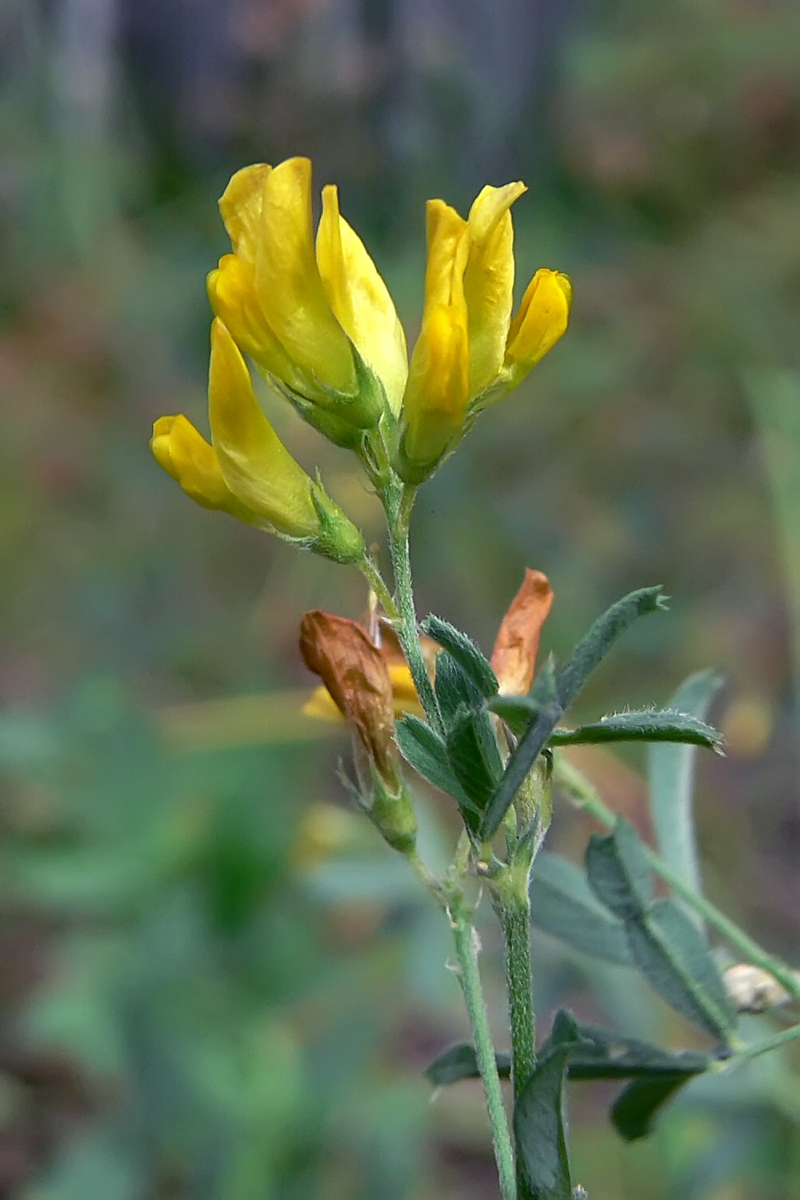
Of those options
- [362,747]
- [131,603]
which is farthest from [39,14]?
[362,747]

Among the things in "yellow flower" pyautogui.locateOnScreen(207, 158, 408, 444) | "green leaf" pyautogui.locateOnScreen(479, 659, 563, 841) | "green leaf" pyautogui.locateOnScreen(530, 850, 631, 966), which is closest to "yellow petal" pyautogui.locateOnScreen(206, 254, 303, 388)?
"yellow flower" pyautogui.locateOnScreen(207, 158, 408, 444)

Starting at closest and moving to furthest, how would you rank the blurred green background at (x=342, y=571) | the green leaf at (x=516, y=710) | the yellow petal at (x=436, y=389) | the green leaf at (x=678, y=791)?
the green leaf at (x=516, y=710)
the yellow petal at (x=436, y=389)
the green leaf at (x=678, y=791)
the blurred green background at (x=342, y=571)

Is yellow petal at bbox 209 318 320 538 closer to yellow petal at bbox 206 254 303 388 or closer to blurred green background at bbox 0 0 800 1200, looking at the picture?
yellow petal at bbox 206 254 303 388

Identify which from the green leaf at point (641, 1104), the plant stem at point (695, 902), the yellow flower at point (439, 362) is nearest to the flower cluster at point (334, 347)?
the yellow flower at point (439, 362)

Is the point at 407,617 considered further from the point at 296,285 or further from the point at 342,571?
the point at 342,571

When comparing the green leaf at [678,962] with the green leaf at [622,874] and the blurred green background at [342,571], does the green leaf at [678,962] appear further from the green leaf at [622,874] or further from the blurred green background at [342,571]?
the blurred green background at [342,571]

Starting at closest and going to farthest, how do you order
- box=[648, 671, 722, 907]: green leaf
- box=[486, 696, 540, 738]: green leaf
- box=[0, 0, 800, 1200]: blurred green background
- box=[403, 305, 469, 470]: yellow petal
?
box=[486, 696, 540, 738]: green leaf
box=[403, 305, 469, 470]: yellow petal
box=[648, 671, 722, 907]: green leaf
box=[0, 0, 800, 1200]: blurred green background

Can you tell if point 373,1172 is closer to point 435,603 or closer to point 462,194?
point 435,603
